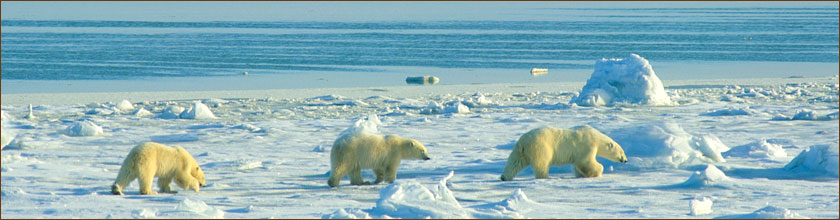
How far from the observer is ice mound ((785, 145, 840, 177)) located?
24.7 ft

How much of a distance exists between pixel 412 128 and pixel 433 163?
120 inches

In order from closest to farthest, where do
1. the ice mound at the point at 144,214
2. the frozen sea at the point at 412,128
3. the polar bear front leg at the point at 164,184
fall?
the ice mound at the point at 144,214, the frozen sea at the point at 412,128, the polar bear front leg at the point at 164,184

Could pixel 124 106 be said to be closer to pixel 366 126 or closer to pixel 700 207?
pixel 366 126

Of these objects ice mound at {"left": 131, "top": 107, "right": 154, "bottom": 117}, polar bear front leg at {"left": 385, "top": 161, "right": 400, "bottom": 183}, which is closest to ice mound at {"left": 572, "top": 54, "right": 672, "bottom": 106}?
ice mound at {"left": 131, "top": 107, "right": 154, "bottom": 117}

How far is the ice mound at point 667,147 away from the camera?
8008mm

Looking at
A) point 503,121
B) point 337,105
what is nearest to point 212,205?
point 503,121

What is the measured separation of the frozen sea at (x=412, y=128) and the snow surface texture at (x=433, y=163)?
2 centimetres

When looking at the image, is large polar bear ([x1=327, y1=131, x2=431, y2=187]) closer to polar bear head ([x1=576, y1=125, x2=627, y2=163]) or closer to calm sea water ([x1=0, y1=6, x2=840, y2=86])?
polar bear head ([x1=576, y1=125, x2=627, y2=163])

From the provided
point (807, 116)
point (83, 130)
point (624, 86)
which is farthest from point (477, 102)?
point (83, 130)

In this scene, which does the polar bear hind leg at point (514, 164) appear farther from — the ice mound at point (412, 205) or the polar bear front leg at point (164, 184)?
the polar bear front leg at point (164, 184)

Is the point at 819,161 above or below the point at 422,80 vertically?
above

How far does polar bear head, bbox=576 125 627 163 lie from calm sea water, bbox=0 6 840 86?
13.7m

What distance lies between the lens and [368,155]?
23.4 ft

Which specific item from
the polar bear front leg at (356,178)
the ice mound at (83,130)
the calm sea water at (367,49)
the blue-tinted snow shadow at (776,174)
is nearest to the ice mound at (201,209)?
the polar bear front leg at (356,178)
